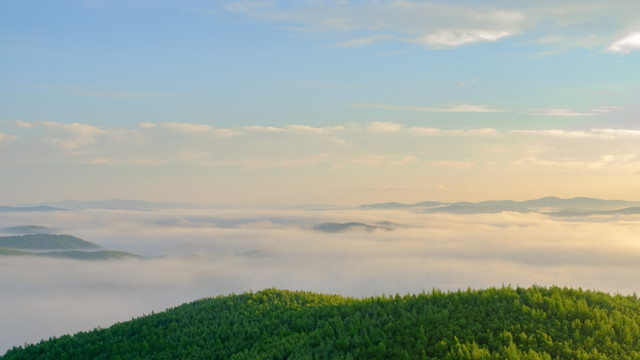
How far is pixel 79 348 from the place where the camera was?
1914cm

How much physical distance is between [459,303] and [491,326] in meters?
2.19

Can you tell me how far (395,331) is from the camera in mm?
15430

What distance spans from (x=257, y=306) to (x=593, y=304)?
12.7m

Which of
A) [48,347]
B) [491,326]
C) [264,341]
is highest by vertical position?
[491,326]

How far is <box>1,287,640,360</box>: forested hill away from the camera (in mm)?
13938

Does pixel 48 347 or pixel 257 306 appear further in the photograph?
pixel 257 306

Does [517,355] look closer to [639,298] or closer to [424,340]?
[424,340]

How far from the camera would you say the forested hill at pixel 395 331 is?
1394cm

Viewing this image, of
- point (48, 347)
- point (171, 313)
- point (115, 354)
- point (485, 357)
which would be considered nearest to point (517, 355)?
point (485, 357)

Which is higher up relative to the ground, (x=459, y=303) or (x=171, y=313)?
(x=459, y=303)

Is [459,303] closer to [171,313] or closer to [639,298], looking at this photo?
[639,298]

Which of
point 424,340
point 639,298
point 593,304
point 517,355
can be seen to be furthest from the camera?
point 639,298

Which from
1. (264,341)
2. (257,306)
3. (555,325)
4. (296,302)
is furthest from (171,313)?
(555,325)

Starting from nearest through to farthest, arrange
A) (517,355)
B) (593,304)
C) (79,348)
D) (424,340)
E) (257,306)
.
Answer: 1. (517,355)
2. (424,340)
3. (593,304)
4. (79,348)
5. (257,306)
